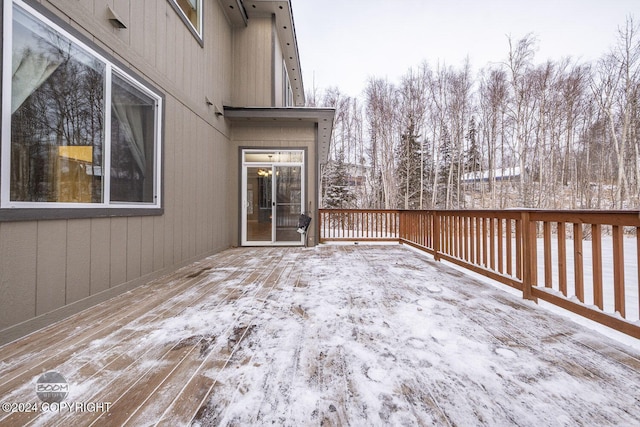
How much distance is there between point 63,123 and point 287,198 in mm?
4069

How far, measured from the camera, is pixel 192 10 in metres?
4.09

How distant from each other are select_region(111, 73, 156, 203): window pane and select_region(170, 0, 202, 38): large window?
1.73 m

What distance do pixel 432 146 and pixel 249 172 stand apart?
1049 centimetres

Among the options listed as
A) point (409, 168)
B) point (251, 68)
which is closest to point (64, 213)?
point (251, 68)

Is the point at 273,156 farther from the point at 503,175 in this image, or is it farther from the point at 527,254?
the point at 503,175

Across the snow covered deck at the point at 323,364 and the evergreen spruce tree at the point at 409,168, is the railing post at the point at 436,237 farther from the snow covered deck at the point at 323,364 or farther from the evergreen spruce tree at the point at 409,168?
the evergreen spruce tree at the point at 409,168

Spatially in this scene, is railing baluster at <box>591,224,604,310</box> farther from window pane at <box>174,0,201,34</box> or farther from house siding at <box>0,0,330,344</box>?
window pane at <box>174,0,201,34</box>

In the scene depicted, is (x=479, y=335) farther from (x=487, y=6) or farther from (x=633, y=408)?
(x=487, y=6)

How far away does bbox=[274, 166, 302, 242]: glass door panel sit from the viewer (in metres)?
5.85

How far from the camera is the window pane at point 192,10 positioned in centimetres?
379

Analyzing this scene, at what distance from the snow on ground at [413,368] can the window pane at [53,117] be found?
1613 millimetres

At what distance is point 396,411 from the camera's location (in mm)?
1063

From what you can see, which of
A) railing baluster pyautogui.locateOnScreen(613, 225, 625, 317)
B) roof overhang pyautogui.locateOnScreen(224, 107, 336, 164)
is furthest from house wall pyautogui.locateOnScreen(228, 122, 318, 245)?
railing baluster pyautogui.locateOnScreen(613, 225, 625, 317)

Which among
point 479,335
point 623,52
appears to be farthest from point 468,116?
point 479,335
